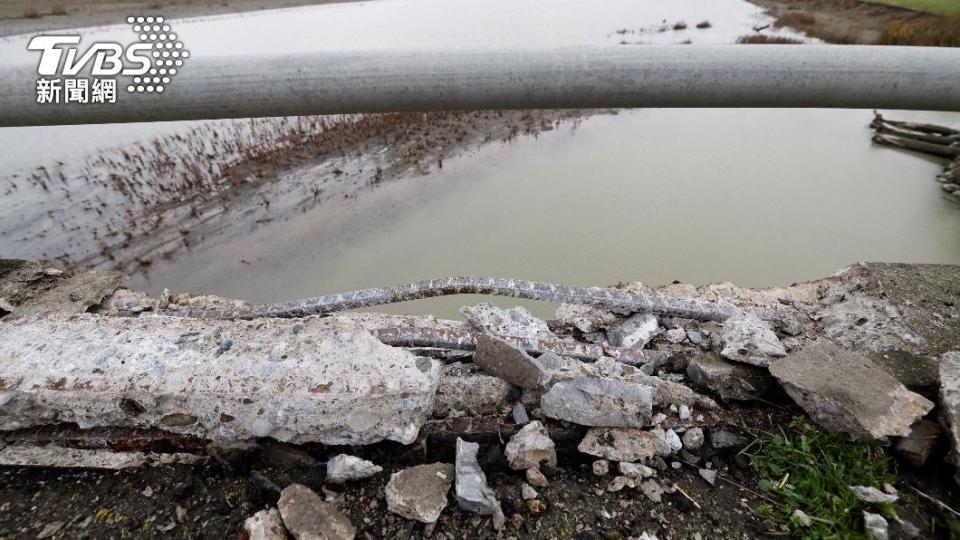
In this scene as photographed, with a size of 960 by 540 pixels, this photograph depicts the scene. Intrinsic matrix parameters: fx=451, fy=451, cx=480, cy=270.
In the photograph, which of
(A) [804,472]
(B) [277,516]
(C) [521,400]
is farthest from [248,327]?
(A) [804,472]

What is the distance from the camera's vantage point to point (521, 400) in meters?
1.51

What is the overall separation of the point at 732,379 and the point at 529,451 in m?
0.80

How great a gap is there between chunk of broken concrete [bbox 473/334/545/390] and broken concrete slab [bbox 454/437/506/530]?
0.30 metres

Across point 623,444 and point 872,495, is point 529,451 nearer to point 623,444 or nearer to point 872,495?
point 623,444

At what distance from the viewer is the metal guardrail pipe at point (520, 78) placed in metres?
1.42

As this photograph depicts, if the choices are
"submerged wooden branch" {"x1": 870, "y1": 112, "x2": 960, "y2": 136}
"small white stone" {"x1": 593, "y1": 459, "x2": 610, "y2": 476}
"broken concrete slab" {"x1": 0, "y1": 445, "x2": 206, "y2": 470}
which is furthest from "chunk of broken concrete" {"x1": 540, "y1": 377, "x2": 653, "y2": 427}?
"submerged wooden branch" {"x1": 870, "y1": 112, "x2": 960, "y2": 136}

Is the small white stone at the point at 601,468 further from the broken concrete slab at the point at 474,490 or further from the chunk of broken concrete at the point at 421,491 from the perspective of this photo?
the chunk of broken concrete at the point at 421,491

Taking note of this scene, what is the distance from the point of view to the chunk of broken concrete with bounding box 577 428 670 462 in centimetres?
139

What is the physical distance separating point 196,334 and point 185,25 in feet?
60.1

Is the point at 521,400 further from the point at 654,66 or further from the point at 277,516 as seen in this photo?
the point at 654,66

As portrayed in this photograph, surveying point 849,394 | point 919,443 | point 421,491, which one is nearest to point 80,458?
point 421,491

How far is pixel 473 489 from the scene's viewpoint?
1270mm

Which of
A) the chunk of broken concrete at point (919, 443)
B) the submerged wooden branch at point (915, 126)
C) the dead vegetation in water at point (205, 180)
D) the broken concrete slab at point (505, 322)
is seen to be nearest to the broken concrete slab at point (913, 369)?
the chunk of broken concrete at point (919, 443)

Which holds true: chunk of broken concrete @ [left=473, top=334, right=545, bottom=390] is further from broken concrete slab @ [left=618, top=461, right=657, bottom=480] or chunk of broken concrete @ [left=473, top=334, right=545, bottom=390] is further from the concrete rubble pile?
broken concrete slab @ [left=618, top=461, right=657, bottom=480]
